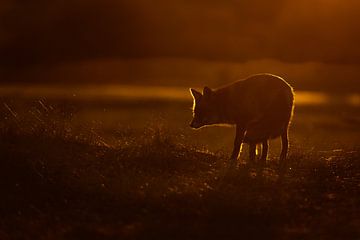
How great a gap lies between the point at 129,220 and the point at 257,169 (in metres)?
4.24

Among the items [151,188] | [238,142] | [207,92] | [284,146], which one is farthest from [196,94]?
[151,188]

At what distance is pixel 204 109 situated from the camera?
17.6 m

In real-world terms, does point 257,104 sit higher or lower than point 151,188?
higher

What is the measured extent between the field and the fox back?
774 millimetres

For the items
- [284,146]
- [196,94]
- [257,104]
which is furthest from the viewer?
[196,94]

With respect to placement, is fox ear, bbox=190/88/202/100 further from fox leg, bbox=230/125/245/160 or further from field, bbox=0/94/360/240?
fox leg, bbox=230/125/245/160

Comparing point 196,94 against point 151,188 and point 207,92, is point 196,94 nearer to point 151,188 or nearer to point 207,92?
point 207,92

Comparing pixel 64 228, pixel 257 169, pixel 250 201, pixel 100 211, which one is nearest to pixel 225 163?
pixel 257 169

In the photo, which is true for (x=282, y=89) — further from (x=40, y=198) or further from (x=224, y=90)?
(x=40, y=198)

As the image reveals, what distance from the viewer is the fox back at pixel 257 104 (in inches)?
627

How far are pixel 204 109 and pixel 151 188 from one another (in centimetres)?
536

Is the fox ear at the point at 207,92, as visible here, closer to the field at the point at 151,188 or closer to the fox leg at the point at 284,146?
the field at the point at 151,188

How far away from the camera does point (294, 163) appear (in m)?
16.0

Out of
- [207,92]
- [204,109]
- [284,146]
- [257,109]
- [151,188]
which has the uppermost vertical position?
[207,92]
